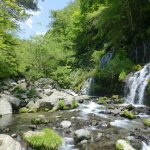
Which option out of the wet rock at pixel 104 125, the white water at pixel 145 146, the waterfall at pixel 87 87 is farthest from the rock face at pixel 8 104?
the white water at pixel 145 146

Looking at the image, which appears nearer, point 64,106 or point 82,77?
point 64,106

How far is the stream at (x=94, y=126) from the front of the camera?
9.56 meters

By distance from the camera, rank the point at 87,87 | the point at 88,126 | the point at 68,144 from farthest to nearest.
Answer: the point at 87,87, the point at 88,126, the point at 68,144

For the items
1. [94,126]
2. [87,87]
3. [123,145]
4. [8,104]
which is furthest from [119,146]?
[87,87]

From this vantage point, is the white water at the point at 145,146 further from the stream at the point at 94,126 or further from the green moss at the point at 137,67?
the green moss at the point at 137,67

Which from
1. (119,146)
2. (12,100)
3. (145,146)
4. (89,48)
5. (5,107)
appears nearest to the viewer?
(119,146)

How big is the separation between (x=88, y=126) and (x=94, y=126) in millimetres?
245

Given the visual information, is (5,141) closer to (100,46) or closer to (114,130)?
(114,130)

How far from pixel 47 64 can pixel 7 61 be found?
9.76m

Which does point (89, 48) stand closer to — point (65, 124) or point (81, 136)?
point (65, 124)

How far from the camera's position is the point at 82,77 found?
26.3m

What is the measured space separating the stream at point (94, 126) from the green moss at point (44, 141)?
0.80ft

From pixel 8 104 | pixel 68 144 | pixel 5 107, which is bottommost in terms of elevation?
pixel 68 144

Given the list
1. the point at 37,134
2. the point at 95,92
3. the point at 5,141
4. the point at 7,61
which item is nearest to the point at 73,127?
the point at 37,134
